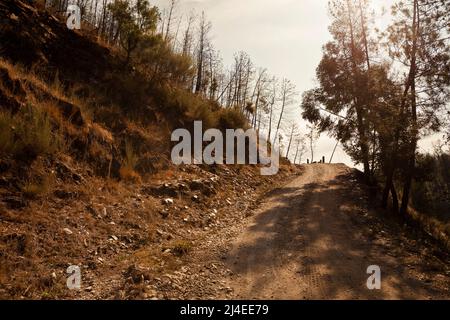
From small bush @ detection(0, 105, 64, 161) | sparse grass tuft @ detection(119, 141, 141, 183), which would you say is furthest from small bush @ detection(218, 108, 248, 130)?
small bush @ detection(0, 105, 64, 161)

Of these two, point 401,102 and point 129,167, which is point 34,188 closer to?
point 129,167

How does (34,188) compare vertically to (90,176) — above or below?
below

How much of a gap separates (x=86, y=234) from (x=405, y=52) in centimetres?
1406

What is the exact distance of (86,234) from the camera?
25.5 ft

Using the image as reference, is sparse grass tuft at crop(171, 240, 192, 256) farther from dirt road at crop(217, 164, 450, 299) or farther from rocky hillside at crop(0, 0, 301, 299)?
dirt road at crop(217, 164, 450, 299)

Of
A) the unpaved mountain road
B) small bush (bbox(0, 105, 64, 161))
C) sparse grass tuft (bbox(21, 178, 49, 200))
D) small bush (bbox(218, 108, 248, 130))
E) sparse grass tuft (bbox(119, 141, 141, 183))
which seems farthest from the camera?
small bush (bbox(218, 108, 248, 130))

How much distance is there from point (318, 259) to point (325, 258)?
22cm

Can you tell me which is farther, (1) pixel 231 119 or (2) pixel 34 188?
(1) pixel 231 119

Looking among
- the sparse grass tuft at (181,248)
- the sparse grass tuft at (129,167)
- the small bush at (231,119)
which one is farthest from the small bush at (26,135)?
the small bush at (231,119)

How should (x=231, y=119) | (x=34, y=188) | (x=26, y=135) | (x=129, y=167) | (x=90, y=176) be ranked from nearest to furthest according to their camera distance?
1. (x=34, y=188)
2. (x=26, y=135)
3. (x=90, y=176)
4. (x=129, y=167)
5. (x=231, y=119)

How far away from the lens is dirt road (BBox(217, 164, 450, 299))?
6703mm

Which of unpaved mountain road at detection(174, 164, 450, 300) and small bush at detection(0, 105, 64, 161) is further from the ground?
small bush at detection(0, 105, 64, 161)

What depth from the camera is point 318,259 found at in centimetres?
835

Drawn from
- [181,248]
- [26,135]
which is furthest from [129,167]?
[181,248]
